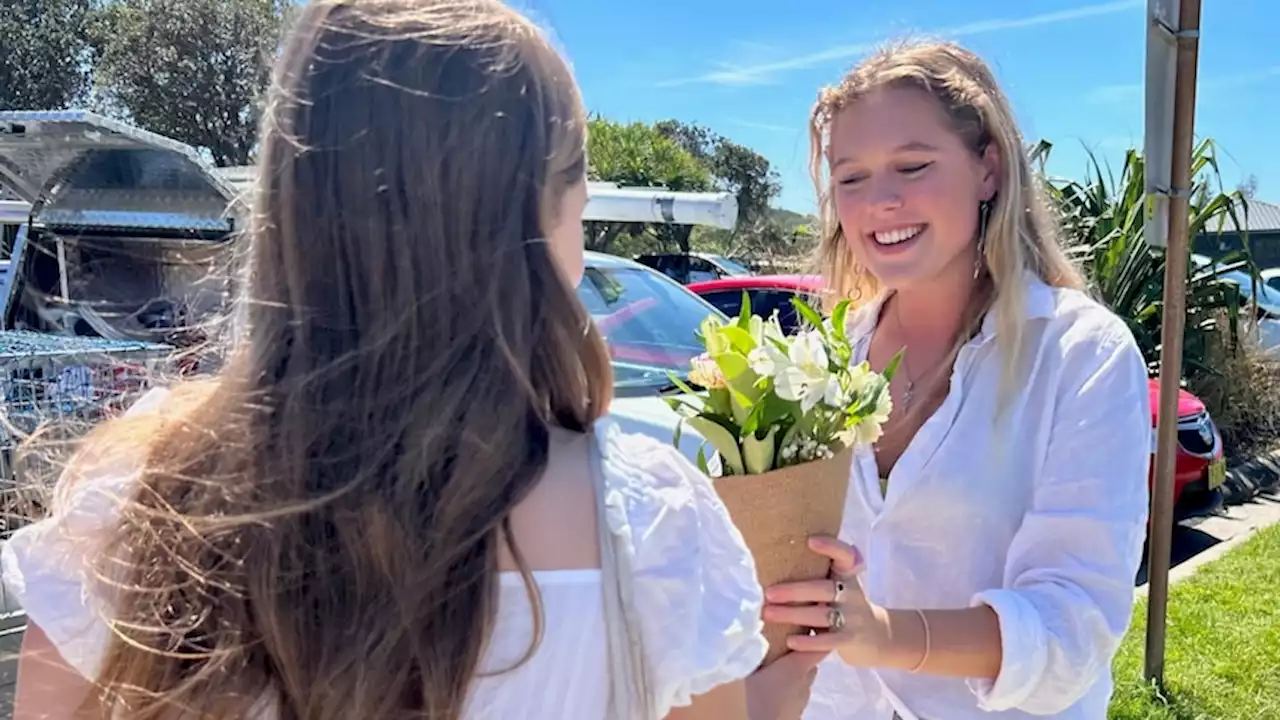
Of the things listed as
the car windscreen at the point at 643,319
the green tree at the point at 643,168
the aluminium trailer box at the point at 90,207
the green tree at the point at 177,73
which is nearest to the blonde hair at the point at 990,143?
the car windscreen at the point at 643,319

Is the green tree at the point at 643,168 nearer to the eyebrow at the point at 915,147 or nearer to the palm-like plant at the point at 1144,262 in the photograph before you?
the palm-like plant at the point at 1144,262

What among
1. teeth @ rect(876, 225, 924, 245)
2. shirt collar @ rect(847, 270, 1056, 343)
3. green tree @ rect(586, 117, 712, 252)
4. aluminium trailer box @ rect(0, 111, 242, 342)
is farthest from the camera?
green tree @ rect(586, 117, 712, 252)

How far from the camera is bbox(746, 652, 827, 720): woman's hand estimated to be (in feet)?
4.25

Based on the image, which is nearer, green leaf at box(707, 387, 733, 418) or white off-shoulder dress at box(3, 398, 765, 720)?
white off-shoulder dress at box(3, 398, 765, 720)

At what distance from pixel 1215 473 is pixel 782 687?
5709 mm

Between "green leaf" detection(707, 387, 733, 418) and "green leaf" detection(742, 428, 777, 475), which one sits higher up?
"green leaf" detection(707, 387, 733, 418)

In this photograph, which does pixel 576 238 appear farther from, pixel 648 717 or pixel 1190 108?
pixel 1190 108

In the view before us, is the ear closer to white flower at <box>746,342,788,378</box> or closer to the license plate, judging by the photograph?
white flower at <box>746,342,788,378</box>

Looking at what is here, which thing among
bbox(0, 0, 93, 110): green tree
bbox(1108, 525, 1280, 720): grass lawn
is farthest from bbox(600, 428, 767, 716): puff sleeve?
bbox(0, 0, 93, 110): green tree

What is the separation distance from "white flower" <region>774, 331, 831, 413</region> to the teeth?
0.49 m

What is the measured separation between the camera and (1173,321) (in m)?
3.76

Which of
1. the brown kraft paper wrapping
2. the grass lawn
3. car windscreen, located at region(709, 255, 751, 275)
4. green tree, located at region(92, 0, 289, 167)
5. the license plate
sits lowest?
the grass lawn

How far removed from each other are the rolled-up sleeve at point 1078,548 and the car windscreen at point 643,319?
114 inches

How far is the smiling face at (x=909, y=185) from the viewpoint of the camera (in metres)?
1.73
